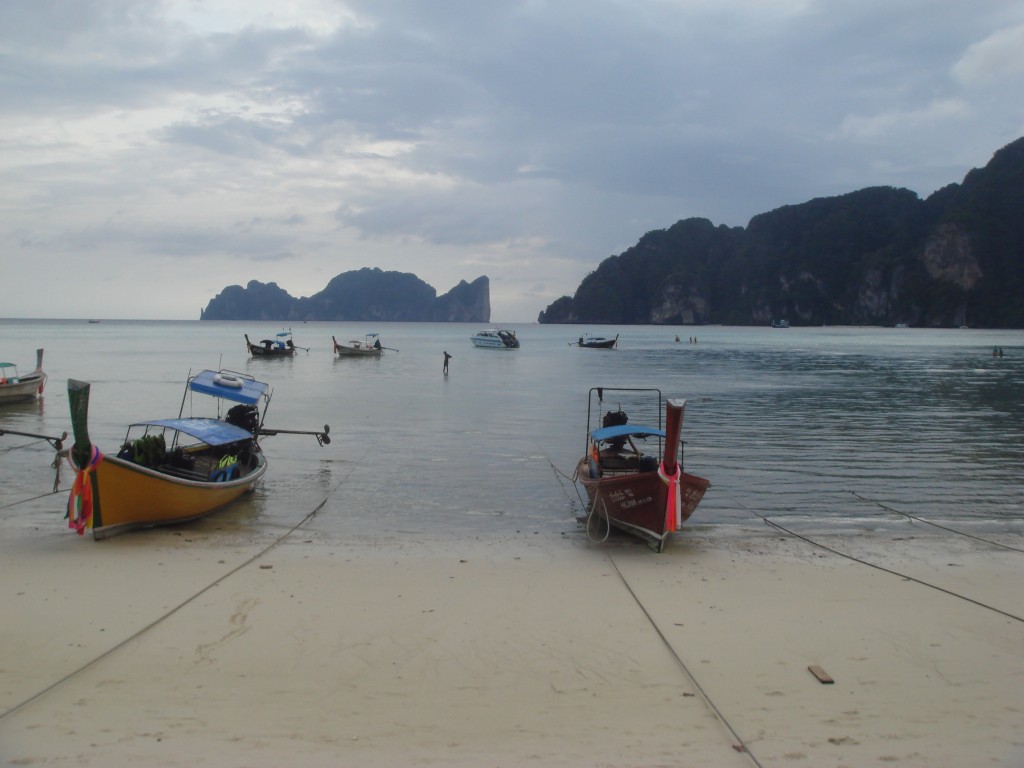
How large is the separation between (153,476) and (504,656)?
6.60 meters

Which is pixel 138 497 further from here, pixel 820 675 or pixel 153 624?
pixel 820 675

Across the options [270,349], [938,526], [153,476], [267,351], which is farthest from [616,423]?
[270,349]

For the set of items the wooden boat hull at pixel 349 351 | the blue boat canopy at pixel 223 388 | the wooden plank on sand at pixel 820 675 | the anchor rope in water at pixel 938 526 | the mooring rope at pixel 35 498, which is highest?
the blue boat canopy at pixel 223 388

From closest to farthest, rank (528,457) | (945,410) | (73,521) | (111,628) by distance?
(111,628)
(73,521)
(528,457)
(945,410)

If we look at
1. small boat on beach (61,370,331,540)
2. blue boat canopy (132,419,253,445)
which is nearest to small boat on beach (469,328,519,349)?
small boat on beach (61,370,331,540)

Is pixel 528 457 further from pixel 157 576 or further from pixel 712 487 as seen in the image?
pixel 157 576

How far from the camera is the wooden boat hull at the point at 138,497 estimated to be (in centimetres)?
1046

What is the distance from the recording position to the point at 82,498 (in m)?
10.2

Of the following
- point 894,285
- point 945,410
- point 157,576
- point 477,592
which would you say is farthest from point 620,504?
point 894,285

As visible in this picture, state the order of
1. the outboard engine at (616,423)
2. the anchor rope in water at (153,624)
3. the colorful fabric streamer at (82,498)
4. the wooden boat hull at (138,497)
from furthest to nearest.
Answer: the outboard engine at (616,423) → the wooden boat hull at (138,497) → the colorful fabric streamer at (82,498) → the anchor rope in water at (153,624)

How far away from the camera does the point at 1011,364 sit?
182 feet

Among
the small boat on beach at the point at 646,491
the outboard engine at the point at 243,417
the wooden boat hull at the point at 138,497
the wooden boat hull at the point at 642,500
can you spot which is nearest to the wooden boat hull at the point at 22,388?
the outboard engine at the point at 243,417

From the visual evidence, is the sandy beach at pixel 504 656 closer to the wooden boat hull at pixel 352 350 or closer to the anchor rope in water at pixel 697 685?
the anchor rope in water at pixel 697 685

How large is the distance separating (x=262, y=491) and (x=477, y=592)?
25.0 ft
